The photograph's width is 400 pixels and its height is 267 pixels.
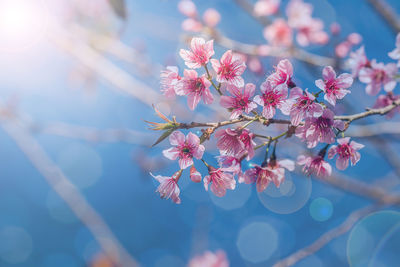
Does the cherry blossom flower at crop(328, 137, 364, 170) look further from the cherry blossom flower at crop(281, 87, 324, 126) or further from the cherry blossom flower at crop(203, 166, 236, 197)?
the cherry blossom flower at crop(203, 166, 236, 197)

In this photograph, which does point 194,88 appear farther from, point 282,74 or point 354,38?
point 354,38

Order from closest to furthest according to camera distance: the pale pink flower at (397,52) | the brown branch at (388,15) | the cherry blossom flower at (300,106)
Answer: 1. the cherry blossom flower at (300,106)
2. the pale pink flower at (397,52)
3. the brown branch at (388,15)

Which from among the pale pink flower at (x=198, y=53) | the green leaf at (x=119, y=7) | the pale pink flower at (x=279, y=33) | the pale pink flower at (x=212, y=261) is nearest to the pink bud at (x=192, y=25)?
the pale pink flower at (x=279, y=33)

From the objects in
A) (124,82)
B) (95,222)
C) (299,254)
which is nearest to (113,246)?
(95,222)

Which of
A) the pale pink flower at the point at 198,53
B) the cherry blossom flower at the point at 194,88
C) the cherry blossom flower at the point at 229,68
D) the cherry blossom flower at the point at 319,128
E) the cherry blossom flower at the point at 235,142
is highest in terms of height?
the pale pink flower at the point at 198,53

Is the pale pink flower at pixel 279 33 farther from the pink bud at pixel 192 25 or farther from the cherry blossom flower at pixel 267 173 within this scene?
the cherry blossom flower at pixel 267 173

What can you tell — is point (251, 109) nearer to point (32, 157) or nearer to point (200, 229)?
point (200, 229)

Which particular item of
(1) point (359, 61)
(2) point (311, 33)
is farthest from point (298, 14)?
(1) point (359, 61)
